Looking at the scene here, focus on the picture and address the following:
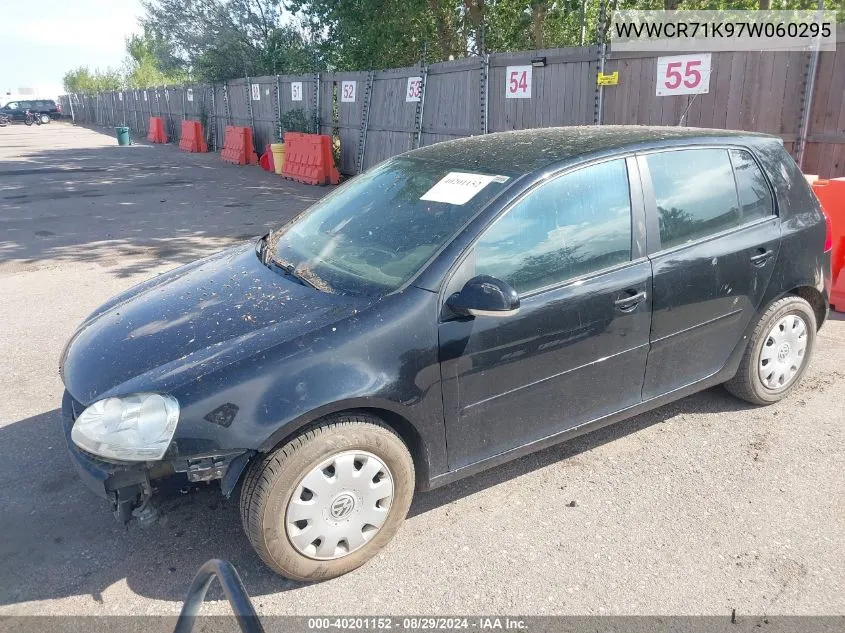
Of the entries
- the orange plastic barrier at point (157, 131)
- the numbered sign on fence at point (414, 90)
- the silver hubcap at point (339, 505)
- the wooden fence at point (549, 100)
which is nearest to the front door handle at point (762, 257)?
the silver hubcap at point (339, 505)

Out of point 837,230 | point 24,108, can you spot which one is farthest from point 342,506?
point 24,108

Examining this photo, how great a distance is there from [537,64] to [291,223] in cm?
755

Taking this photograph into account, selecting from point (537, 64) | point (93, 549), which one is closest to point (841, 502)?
point (93, 549)

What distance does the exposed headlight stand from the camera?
2.50 m

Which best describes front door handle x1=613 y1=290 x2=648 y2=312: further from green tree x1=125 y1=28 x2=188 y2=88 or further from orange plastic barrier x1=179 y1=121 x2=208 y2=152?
green tree x1=125 y1=28 x2=188 y2=88

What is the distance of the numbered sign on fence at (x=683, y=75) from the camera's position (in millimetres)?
8344

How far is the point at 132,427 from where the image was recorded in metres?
2.54

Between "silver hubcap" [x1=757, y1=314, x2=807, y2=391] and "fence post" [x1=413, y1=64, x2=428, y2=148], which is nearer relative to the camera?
"silver hubcap" [x1=757, y1=314, x2=807, y2=391]

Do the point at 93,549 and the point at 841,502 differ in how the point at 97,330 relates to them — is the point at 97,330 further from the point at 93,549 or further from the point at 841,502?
the point at 841,502

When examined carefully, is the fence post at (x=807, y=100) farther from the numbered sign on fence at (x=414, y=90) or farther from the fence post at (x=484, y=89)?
the numbered sign on fence at (x=414, y=90)

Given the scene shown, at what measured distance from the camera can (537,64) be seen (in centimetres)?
1027

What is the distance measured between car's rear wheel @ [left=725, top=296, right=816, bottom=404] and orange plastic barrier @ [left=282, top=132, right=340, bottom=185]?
1211 centimetres

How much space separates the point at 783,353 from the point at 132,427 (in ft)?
12.1

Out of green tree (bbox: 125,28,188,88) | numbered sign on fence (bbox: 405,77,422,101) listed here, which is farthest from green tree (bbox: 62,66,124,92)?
numbered sign on fence (bbox: 405,77,422,101)
